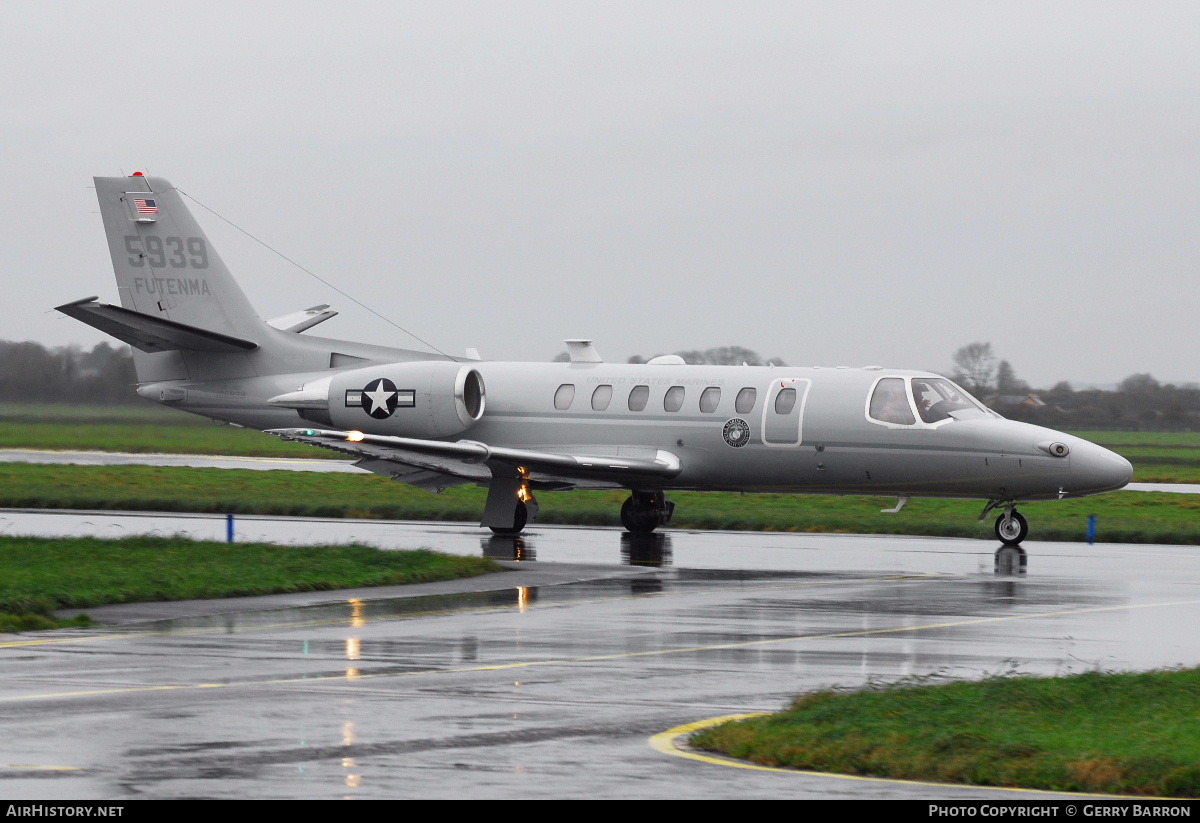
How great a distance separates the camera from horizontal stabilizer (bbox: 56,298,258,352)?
28031mm

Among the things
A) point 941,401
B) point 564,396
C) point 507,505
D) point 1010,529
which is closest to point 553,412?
point 564,396

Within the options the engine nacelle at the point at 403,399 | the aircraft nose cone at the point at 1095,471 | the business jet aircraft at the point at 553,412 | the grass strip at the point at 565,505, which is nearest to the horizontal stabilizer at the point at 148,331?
the business jet aircraft at the point at 553,412

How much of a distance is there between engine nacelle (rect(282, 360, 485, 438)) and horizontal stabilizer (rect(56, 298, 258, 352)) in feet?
6.35

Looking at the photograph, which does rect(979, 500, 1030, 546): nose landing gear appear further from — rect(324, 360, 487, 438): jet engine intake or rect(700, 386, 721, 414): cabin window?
rect(324, 360, 487, 438): jet engine intake

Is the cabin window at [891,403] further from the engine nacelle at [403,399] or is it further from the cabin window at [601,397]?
the engine nacelle at [403,399]

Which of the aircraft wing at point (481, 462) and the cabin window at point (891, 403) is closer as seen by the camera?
the aircraft wing at point (481, 462)

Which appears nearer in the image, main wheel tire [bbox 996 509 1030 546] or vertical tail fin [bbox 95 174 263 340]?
main wheel tire [bbox 996 509 1030 546]

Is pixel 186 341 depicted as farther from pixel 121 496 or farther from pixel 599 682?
pixel 599 682

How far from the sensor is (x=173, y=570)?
1950cm

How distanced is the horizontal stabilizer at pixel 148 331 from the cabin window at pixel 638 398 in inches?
287

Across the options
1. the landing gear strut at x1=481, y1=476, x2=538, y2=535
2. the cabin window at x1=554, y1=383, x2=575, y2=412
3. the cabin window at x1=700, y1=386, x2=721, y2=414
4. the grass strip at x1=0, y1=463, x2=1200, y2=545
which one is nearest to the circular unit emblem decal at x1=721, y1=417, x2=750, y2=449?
the cabin window at x1=700, y1=386, x2=721, y2=414

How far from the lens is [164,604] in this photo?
57.6 ft

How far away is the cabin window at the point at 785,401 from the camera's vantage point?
27438mm

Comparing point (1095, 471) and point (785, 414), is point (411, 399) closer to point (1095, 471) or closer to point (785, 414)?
point (785, 414)
